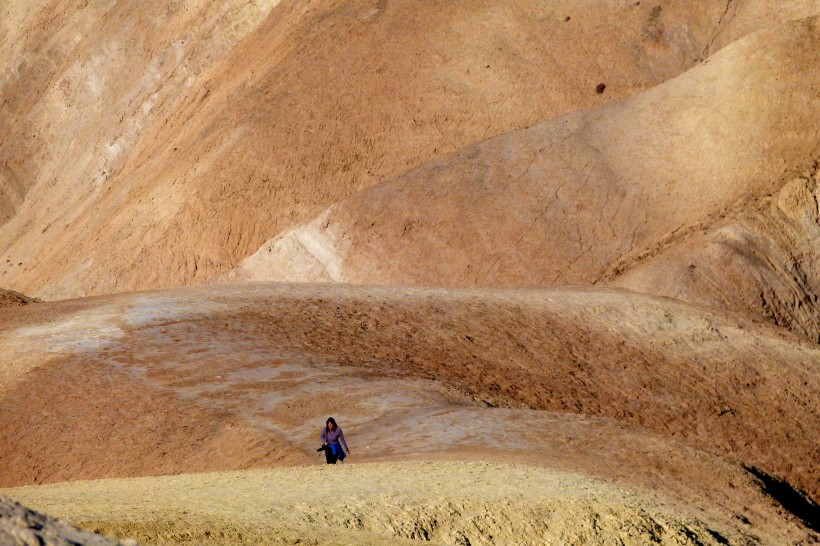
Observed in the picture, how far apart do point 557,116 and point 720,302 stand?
31.4 ft

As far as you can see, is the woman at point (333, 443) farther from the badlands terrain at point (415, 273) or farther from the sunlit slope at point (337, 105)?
the sunlit slope at point (337, 105)

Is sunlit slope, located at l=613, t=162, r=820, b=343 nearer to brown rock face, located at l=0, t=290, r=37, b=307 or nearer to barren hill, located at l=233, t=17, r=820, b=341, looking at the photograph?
barren hill, located at l=233, t=17, r=820, b=341

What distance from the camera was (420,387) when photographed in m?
19.2

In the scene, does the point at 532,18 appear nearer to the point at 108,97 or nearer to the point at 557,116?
the point at 557,116

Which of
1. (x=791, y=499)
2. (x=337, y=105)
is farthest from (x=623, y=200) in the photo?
(x=791, y=499)

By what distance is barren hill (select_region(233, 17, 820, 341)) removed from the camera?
1182 inches

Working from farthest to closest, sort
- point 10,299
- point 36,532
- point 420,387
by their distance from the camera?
Answer: point 10,299
point 420,387
point 36,532

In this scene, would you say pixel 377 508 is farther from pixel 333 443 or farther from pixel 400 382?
pixel 400 382

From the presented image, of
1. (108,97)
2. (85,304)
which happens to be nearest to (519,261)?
(85,304)

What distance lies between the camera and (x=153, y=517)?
10.2m

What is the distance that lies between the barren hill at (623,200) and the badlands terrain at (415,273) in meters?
0.09

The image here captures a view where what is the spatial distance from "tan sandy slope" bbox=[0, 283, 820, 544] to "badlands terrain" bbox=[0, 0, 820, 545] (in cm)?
8

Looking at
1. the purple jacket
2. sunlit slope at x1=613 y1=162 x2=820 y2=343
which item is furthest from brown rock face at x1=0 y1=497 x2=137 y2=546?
sunlit slope at x1=613 y1=162 x2=820 y2=343

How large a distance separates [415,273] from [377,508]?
20.1 metres
